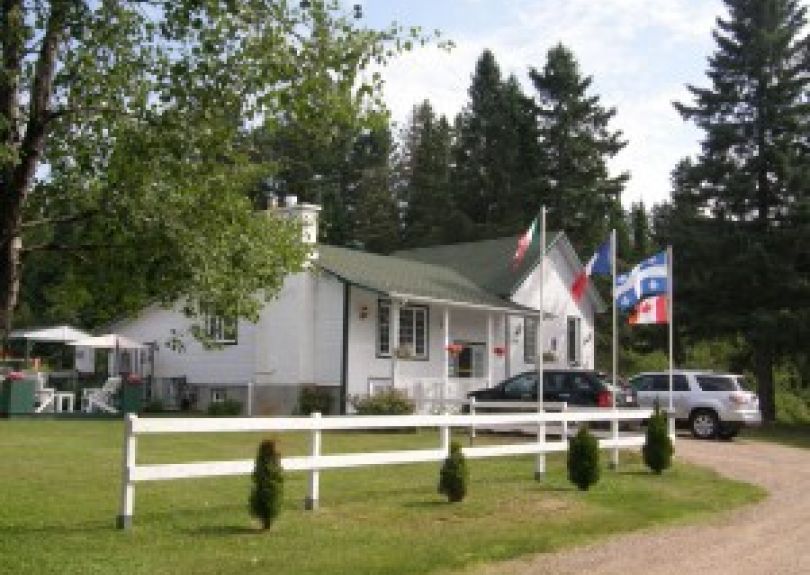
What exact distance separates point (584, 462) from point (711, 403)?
12.3m

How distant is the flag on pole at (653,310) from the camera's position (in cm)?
2253

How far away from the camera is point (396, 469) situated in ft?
54.3

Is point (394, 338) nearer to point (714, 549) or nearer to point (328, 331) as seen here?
point (328, 331)

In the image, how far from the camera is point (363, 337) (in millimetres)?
28906

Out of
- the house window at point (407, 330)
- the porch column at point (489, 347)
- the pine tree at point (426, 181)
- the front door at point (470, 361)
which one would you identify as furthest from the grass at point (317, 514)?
the pine tree at point (426, 181)

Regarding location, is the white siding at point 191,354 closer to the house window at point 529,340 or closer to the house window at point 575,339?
the house window at point 529,340

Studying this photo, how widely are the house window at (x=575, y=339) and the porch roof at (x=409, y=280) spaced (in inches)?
189

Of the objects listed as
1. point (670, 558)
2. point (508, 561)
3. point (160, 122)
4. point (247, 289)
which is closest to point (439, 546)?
point (508, 561)

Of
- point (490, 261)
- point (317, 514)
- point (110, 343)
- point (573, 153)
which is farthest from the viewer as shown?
point (573, 153)

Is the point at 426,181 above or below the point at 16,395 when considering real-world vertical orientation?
above

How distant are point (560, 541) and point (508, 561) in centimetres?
129

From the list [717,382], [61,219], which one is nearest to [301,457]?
[61,219]

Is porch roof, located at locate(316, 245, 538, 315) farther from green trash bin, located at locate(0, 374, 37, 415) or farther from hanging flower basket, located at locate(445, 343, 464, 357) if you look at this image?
green trash bin, located at locate(0, 374, 37, 415)

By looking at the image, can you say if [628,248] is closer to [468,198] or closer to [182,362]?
[468,198]
